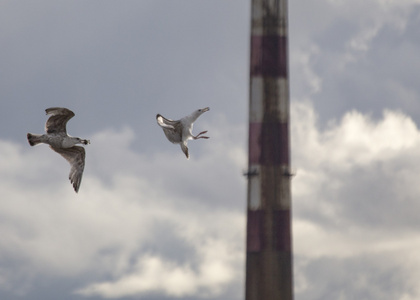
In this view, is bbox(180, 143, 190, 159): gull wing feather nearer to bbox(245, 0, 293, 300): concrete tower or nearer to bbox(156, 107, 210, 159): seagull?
bbox(156, 107, 210, 159): seagull

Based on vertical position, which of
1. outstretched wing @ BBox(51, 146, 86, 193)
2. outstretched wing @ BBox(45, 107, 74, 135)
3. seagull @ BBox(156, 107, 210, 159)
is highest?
seagull @ BBox(156, 107, 210, 159)

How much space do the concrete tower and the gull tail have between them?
10.6 metres

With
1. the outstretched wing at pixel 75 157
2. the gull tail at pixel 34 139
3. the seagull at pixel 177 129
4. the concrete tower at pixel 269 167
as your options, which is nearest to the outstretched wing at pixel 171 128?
the seagull at pixel 177 129

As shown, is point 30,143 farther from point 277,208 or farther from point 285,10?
point 285,10

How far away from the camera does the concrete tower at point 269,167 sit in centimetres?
3453

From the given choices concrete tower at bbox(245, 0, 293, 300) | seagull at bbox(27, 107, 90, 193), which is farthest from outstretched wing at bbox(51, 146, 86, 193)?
concrete tower at bbox(245, 0, 293, 300)

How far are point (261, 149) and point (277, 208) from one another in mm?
2425

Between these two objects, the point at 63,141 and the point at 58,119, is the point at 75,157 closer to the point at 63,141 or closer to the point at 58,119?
the point at 63,141

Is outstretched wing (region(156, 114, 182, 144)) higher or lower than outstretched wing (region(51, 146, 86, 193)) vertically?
higher

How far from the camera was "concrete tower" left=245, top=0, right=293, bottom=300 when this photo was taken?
113 ft

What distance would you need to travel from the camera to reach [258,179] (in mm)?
34938

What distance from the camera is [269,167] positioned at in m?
34.9

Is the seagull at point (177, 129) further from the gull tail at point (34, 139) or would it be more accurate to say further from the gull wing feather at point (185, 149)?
the gull tail at point (34, 139)

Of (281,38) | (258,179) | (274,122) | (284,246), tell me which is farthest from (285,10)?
(284,246)
